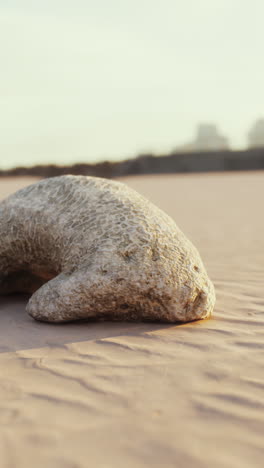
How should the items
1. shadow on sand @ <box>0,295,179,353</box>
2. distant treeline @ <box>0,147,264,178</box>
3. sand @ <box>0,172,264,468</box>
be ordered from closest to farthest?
sand @ <box>0,172,264,468</box> < shadow on sand @ <box>0,295,179,353</box> < distant treeline @ <box>0,147,264,178</box>

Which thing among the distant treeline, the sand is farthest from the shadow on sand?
the distant treeline

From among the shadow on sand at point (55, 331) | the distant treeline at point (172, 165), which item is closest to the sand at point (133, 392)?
the shadow on sand at point (55, 331)

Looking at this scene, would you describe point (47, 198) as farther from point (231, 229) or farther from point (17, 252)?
point (231, 229)

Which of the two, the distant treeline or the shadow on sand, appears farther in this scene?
the distant treeline

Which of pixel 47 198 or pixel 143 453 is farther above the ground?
pixel 47 198

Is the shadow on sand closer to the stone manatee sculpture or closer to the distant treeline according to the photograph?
the stone manatee sculpture

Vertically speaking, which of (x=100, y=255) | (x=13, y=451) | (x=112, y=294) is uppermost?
(x=100, y=255)

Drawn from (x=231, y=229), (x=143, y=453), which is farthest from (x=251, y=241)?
(x=143, y=453)
